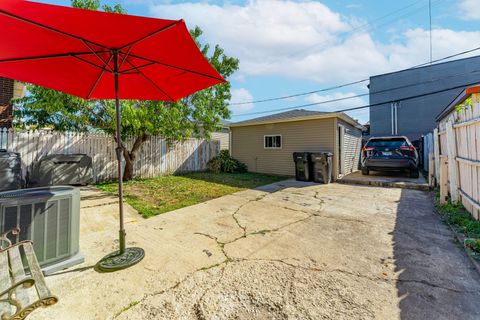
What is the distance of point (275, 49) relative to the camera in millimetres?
11883

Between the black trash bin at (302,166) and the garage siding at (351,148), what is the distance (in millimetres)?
2272

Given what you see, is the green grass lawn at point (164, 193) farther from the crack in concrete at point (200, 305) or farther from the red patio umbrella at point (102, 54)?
the crack in concrete at point (200, 305)

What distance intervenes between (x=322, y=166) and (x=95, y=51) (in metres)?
7.45

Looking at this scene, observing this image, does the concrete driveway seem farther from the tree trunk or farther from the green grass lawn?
the tree trunk

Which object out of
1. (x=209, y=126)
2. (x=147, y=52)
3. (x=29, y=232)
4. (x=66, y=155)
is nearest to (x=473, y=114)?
(x=147, y=52)

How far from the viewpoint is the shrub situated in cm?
Result: 1099

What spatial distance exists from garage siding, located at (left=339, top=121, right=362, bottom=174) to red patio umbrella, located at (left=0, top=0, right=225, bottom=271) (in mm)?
8010

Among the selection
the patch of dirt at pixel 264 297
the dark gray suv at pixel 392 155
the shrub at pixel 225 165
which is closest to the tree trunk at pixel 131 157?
the shrub at pixel 225 165

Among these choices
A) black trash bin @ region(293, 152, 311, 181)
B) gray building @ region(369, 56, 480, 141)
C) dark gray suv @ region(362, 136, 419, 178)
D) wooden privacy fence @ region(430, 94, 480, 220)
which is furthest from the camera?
gray building @ region(369, 56, 480, 141)

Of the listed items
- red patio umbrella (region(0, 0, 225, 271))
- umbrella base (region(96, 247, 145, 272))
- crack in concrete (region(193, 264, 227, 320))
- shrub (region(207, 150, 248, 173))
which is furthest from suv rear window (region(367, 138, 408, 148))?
umbrella base (region(96, 247, 145, 272))

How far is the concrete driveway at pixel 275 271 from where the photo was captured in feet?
5.80

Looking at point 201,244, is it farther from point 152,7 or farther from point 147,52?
point 152,7

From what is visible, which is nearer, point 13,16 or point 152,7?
point 13,16

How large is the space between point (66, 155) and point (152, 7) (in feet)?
16.6
